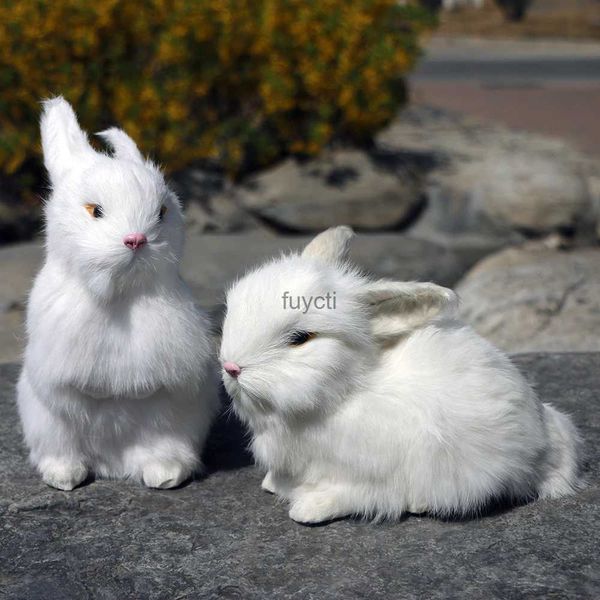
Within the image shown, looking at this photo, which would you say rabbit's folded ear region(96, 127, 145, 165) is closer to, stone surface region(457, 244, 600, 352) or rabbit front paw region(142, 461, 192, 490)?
rabbit front paw region(142, 461, 192, 490)

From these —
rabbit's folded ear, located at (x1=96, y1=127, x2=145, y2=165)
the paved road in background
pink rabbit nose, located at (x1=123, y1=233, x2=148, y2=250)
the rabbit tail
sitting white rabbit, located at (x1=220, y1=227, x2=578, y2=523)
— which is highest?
rabbit's folded ear, located at (x1=96, y1=127, x2=145, y2=165)

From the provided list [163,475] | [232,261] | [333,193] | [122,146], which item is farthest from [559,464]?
[333,193]

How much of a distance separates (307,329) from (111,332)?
0.57m

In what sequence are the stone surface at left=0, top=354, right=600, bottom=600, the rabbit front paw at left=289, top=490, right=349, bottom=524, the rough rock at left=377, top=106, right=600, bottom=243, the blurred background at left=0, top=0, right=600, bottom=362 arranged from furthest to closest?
the rough rock at left=377, top=106, right=600, bottom=243 < the blurred background at left=0, top=0, right=600, bottom=362 < the rabbit front paw at left=289, top=490, right=349, bottom=524 < the stone surface at left=0, top=354, right=600, bottom=600

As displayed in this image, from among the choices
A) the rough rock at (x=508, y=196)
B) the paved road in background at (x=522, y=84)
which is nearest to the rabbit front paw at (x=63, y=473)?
the rough rock at (x=508, y=196)

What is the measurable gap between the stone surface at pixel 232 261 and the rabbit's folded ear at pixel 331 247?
302 centimetres

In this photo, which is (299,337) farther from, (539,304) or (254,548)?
(539,304)

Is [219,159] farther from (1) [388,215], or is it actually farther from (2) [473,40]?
(2) [473,40]

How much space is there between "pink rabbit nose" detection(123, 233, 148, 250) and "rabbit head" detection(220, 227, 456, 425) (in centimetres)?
29

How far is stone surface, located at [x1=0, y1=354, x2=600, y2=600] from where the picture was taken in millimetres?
2297

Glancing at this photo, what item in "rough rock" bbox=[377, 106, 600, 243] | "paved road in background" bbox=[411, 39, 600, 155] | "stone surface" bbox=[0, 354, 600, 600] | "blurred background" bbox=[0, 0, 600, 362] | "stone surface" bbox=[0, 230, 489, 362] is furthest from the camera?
"paved road in background" bbox=[411, 39, 600, 155]

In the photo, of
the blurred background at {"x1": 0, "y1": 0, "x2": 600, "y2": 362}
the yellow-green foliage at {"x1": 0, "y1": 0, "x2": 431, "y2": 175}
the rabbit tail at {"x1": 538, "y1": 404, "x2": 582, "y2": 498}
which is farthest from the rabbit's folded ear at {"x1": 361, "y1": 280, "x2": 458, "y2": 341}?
the yellow-green foliage at {"x1": 0, "y1": 0, "x2": 431, "y2": 175}

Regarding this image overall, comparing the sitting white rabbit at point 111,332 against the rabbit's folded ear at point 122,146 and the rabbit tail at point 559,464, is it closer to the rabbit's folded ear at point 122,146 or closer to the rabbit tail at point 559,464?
the rabbit's folded ear at point 122,146

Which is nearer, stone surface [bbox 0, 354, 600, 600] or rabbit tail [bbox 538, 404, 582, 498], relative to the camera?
stone surface [bbox 0, 354, 600, 600]
